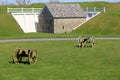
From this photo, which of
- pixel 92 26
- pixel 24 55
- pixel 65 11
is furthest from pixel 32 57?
pixel 65 11

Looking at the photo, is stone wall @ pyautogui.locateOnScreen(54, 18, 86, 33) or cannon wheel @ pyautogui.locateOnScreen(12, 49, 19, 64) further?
stone wall @ pyautogui.locateOnScreen(54, 18, 86, 33)

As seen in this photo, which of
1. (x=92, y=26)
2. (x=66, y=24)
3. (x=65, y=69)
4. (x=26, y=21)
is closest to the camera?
(x=65, y=69)

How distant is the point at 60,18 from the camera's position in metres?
74.6

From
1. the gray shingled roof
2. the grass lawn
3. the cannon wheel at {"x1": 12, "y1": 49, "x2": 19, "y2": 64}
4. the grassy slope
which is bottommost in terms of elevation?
the grass lawn

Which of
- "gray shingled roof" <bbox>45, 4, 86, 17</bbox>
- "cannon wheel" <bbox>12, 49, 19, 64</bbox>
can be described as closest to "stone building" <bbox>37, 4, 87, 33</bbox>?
"gray shingled roof" <bbox>45, 4, 86, 17</bbox>

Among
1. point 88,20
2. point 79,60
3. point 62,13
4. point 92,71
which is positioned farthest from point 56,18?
point 92,71

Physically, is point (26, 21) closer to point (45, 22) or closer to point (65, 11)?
point (45, 22)

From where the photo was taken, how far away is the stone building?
7475 centimetres

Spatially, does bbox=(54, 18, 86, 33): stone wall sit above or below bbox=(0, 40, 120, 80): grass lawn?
above

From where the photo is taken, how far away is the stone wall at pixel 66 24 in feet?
245

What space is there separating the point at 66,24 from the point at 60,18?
6.45ft

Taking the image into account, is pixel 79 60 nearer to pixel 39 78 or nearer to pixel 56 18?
pixel 39 78

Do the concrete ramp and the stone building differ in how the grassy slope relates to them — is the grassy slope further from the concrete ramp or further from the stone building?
the stone building

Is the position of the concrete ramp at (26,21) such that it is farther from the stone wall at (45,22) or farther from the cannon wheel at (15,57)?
the cannon wheel at (15,57)
